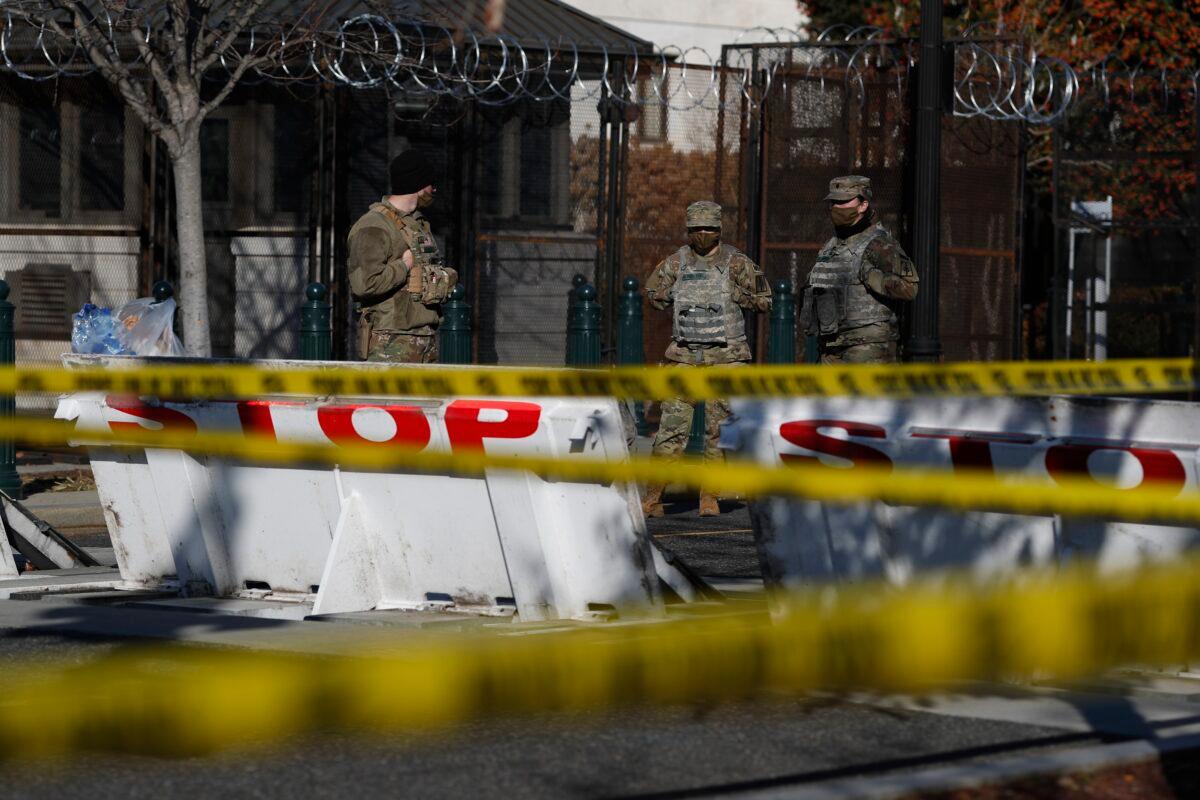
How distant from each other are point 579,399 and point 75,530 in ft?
18.4

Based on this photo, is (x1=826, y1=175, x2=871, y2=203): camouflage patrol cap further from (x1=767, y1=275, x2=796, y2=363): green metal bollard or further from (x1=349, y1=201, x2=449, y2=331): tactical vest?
(x1=767, y1=275, x2=796, y2=363): green metal bollard

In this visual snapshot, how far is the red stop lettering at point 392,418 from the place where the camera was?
25.6ft

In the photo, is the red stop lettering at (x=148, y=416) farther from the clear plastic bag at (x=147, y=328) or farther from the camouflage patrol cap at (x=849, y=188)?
the camouflage patrol cap at (x=849, y=188)

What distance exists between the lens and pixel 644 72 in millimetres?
18578

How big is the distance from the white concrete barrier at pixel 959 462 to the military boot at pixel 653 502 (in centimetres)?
526

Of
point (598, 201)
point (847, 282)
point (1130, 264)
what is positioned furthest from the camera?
point (1130, 264)

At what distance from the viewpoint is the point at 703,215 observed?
12.2 m

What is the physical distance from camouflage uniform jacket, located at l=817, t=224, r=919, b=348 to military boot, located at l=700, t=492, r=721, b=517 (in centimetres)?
174

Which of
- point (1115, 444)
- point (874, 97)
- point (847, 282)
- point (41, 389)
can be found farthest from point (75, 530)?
point (874, 97)

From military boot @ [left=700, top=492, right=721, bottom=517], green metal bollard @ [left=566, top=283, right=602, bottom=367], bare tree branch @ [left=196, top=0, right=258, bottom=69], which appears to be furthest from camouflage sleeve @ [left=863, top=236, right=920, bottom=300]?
bare tree branch @ [left=196, top=0, right=258, bottom=69]

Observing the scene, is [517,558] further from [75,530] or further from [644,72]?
[644,72]

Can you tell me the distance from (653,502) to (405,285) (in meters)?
2.56

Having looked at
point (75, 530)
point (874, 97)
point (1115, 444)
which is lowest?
point (75, 530)

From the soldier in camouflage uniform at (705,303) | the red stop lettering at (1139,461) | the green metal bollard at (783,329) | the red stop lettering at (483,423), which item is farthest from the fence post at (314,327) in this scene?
the red stop lettering at (1139,461)
